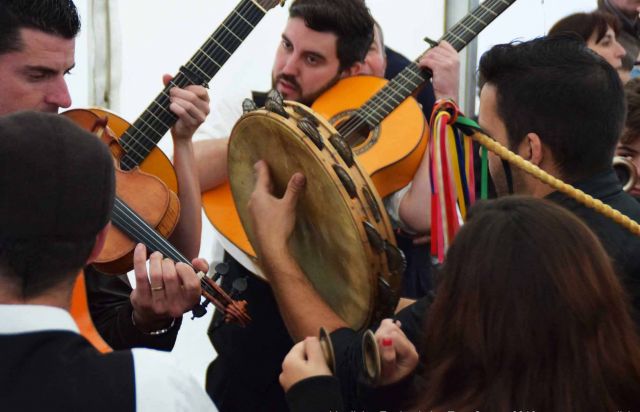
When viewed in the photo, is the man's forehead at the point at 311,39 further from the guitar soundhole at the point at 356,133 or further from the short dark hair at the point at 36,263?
the short dark hair at the point at 36,263

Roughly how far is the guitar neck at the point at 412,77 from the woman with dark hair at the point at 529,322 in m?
1.30

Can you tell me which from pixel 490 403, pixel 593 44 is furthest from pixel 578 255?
pixel 593 44

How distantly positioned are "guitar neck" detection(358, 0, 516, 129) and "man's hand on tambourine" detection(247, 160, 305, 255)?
28.5 inches

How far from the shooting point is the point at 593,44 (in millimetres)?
4207

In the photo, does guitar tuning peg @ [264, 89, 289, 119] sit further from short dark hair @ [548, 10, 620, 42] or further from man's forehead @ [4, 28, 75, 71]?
short dark hair @ [548, 10, 620, 42]

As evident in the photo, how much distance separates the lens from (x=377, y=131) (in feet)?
10.5

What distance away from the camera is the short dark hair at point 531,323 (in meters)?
1.79

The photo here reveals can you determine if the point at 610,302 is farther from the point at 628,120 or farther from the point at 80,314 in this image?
the point at 628,120

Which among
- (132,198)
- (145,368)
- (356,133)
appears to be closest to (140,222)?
(132,198)

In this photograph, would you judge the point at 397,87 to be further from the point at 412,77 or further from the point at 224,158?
the point at 224,158

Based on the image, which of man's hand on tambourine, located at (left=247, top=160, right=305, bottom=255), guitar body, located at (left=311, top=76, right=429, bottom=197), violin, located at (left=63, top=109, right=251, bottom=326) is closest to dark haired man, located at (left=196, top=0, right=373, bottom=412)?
guitar body, located at (left=311, top=76, right=429, bottom=197)

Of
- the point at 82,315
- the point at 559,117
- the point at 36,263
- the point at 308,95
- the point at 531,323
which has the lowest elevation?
the point at 82,315

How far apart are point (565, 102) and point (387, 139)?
78 centimetres

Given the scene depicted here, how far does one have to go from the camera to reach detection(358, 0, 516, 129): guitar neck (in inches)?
125
